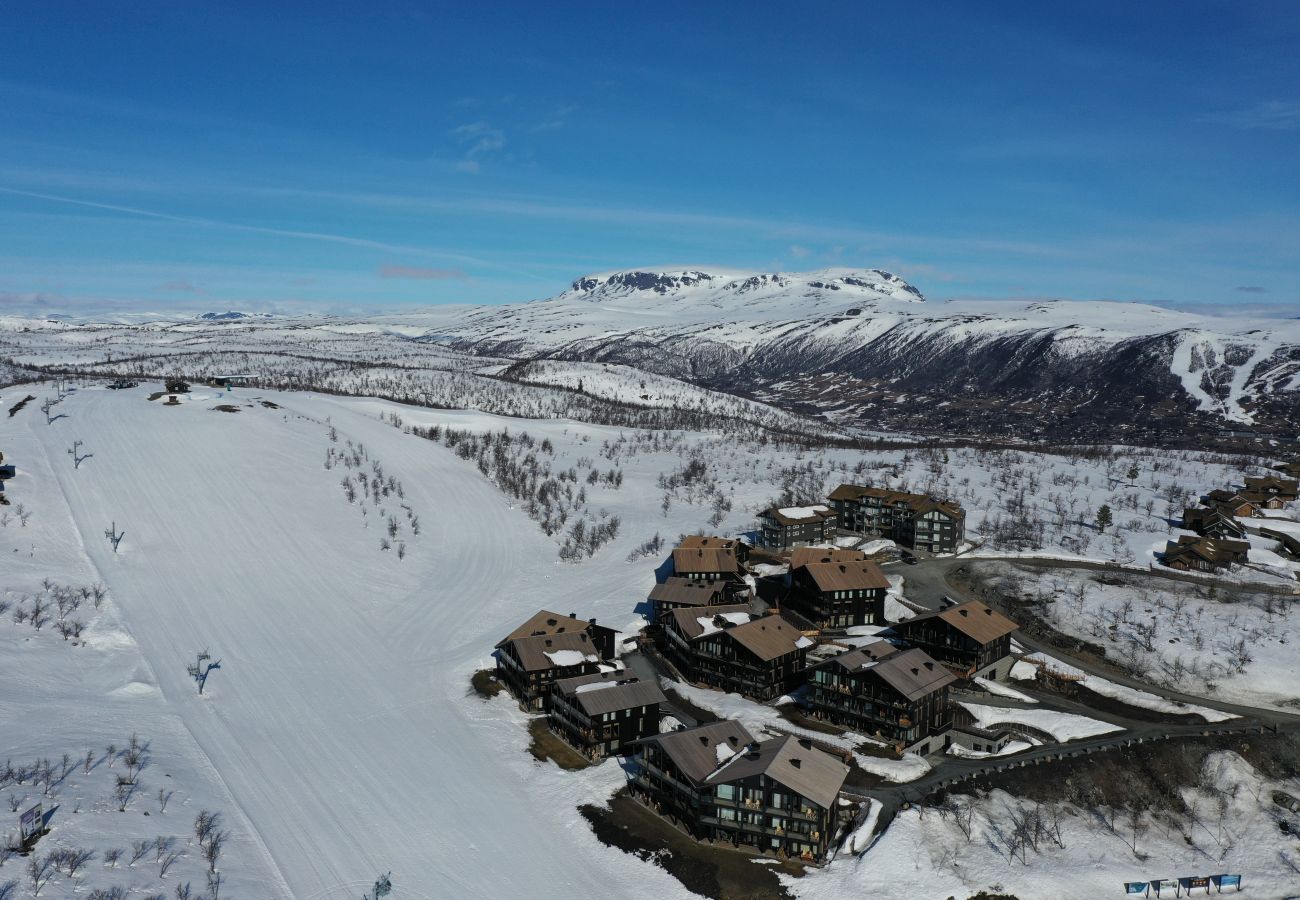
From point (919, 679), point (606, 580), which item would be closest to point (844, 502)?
point (606, 580)

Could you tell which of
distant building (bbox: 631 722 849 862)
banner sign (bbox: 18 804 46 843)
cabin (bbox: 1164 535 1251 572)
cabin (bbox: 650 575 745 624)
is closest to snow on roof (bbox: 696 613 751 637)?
cabin (bbox: 650 575 745 624)

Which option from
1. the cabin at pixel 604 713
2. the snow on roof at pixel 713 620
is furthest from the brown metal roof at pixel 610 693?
the snow on roof at pixel 713 620

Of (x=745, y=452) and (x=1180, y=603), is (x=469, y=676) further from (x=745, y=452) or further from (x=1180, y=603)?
(x=745, y=452)

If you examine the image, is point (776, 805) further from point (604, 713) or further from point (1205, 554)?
point (1205, 554)

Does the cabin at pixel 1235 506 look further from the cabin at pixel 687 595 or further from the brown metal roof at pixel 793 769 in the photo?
the brown metal roof at pixel 793 769

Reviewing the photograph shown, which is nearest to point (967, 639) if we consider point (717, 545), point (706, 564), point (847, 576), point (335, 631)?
point (847, 576)

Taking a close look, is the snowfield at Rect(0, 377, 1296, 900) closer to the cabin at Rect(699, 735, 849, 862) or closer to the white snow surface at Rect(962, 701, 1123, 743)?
the white snow surface at Rect(962, 701, 1123, 743)
